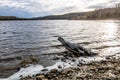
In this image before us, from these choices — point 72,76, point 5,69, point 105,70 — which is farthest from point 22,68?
point 105,70

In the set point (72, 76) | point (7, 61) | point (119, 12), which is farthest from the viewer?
point (119, 12)

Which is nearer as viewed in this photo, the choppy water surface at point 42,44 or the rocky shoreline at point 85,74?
the rocky shoreline at point 85,74

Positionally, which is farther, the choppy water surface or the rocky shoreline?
the choppy water surface

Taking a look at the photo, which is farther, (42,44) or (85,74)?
(42,44)

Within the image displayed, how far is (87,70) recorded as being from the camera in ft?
47.8

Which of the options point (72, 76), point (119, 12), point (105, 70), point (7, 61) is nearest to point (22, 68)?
point (7, 61)

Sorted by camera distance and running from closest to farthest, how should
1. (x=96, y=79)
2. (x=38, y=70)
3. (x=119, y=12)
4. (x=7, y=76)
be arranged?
1. (x=96, y=79)
2. (x=7, y=76)
3. (x=38, y=70)
4. (x=119, y=12)

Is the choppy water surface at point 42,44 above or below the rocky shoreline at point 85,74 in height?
below

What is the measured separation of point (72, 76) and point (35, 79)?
8.22 feet

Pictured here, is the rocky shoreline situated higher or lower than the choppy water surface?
higher

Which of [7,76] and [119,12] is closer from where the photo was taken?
[7,76]

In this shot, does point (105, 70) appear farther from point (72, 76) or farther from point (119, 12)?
point (119, 12)

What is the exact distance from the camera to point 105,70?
14.5m

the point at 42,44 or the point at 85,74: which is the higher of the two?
the point at 85,74
